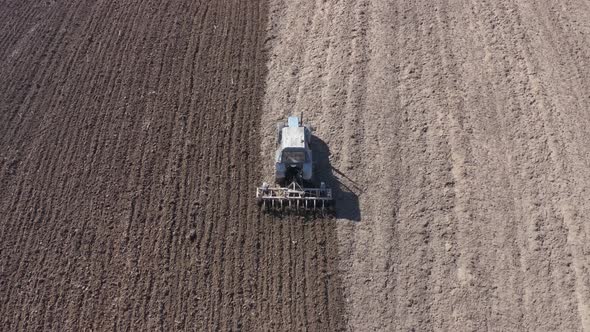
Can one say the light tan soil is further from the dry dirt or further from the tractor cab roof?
the tractor cab roof

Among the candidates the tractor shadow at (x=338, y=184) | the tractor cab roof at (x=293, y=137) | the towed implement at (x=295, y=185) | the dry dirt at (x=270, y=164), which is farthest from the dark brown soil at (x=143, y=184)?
the tractor cab roof at (x=293, y=137)

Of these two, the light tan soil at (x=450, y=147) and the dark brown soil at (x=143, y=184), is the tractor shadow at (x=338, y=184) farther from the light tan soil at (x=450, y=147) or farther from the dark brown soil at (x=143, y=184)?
the dark brown soil at (x=143, y=184)

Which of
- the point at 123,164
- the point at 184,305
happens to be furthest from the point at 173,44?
the point at 184,305

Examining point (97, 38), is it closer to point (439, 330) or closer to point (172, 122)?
point (172, 122)

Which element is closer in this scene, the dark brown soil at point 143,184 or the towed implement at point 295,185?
the dark brown soil at point 143,184

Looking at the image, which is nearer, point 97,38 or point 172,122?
point 172,122
